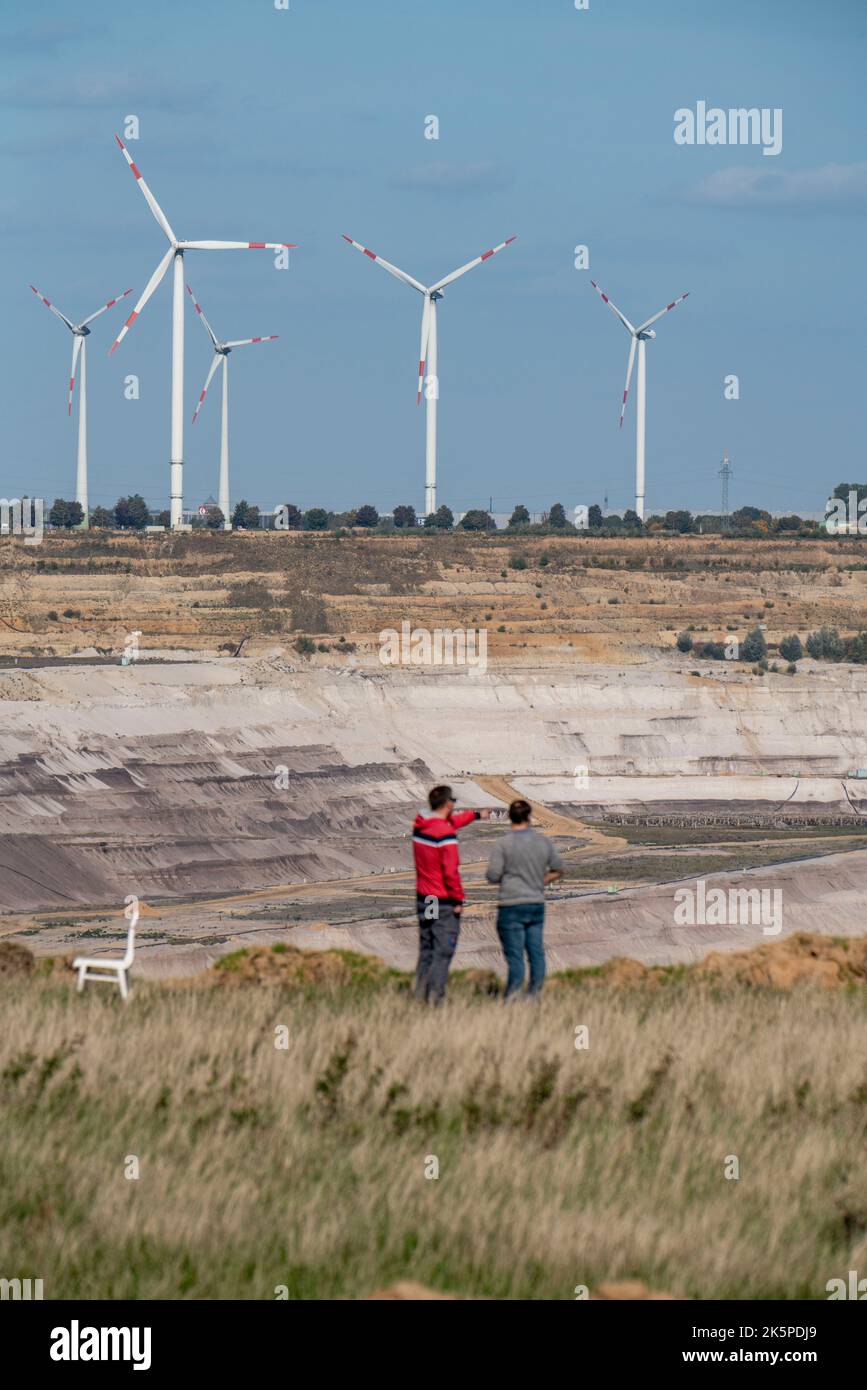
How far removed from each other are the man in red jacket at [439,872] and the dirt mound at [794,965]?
5472 mm

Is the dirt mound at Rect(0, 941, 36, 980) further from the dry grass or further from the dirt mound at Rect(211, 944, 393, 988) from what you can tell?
the dry grass

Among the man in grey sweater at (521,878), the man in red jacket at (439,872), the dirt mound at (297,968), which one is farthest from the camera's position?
the dirt mound at (297,968)

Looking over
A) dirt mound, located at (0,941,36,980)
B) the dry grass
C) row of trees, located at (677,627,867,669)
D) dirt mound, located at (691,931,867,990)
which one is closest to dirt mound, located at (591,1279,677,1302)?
the dry grass

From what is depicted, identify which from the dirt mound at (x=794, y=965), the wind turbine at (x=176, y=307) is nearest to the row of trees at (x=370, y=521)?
the wind turbine at (x=176, y=307)

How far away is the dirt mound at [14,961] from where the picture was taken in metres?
22.2

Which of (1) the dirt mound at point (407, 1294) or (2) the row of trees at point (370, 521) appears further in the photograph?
(2) the row of trees at point (370, 521)

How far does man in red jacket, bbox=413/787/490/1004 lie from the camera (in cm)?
1769

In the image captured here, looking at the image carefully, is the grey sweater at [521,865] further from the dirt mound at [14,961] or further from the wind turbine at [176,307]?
the wind turbine at [176,307]

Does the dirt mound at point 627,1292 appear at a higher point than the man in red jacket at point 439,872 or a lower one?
lower

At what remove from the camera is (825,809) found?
88.6 meters

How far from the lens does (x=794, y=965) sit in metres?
23.6

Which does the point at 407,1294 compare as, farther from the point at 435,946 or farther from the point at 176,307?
the point at 176,307

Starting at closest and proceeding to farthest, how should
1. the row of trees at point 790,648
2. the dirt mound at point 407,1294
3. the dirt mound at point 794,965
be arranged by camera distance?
1. the dirt mound at point 407,1294
2. the dirt mound at point 794,965
3. the row of trees at point 790,648

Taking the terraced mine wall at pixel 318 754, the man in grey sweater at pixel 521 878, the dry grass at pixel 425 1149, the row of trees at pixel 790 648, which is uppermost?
the man in grey sweater at pixel 521 878
